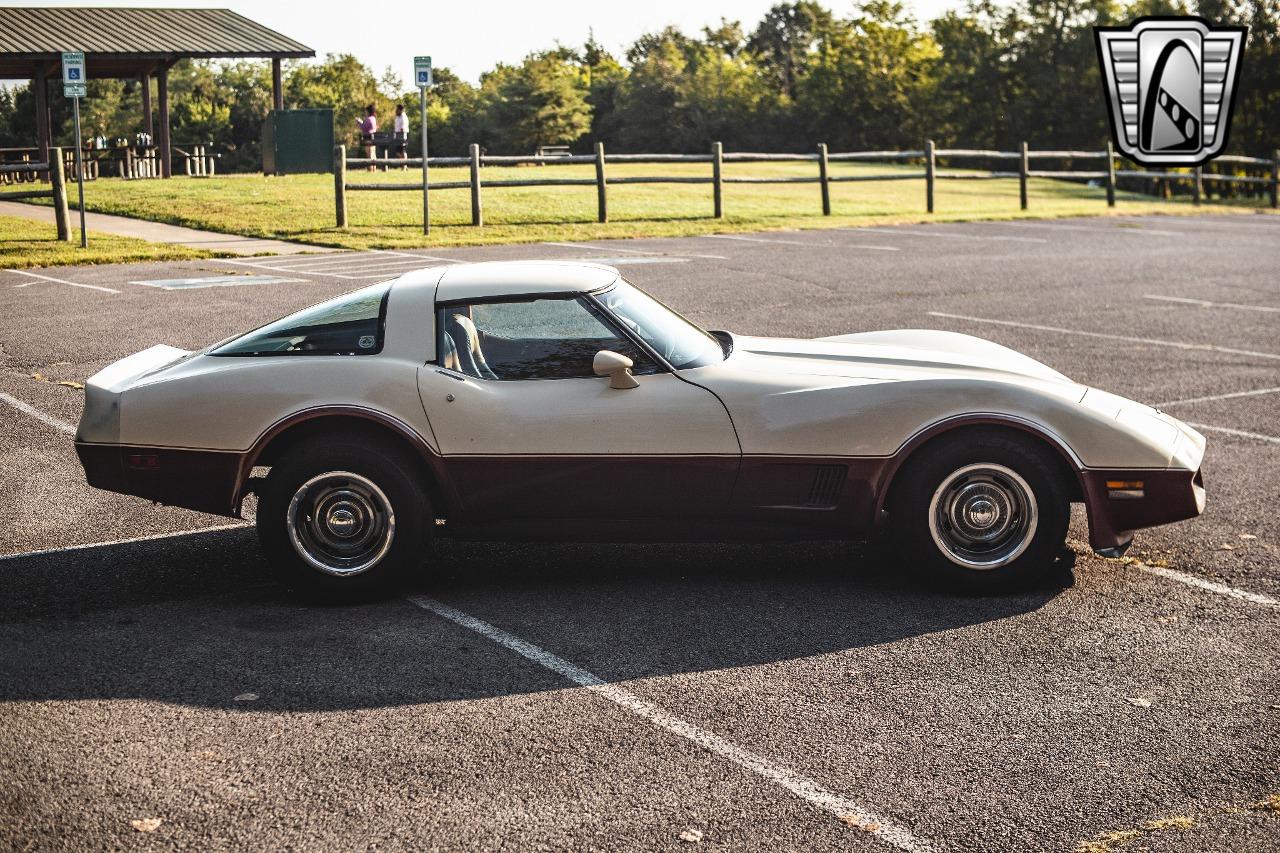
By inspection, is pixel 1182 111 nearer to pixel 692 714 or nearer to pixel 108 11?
pixel 108 11

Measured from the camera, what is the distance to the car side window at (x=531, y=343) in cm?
584

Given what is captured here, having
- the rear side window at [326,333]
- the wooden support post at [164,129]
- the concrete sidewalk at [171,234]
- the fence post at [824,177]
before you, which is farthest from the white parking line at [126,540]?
the wooden support post at [164,129]

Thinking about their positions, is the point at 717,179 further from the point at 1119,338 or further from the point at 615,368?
the point at 615,368

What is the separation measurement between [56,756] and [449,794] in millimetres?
1250

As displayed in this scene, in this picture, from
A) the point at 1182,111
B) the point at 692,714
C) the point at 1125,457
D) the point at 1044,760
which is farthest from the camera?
the point at 1182,111

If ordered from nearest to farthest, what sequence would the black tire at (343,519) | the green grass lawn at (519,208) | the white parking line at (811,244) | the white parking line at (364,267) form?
the black tire at (343,519)
the white parking line at (364,267)
the white parking line at (811,244)
the green grass lawn at (519,208)

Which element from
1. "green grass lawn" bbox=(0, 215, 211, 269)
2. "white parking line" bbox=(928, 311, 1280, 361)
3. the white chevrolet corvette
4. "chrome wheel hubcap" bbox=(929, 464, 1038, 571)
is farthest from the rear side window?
"green grass lawn" bbox=(0, 215, 211, 269)

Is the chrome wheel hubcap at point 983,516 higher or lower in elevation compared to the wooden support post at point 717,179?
lower

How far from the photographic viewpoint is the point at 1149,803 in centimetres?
411

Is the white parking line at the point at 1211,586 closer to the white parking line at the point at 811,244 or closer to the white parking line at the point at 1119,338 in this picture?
the white parking line at the point at 1119,338

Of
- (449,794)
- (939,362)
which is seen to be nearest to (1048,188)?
(939,362)

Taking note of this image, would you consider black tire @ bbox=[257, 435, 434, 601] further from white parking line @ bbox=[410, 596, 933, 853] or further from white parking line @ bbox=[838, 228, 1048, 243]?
white parking line @ bbox=[838, 228, 1048, 243]

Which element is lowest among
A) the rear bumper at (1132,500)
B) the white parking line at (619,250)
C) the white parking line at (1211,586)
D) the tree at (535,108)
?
the white parking line at (1211,586)

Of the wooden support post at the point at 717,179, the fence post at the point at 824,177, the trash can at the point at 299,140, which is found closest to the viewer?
the wooden support post at the point at 717,179
